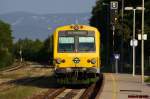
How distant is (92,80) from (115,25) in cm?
3978

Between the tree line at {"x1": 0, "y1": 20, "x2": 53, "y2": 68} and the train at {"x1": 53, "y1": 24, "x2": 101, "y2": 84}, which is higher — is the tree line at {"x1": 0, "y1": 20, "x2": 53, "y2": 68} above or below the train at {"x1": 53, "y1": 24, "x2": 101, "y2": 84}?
below

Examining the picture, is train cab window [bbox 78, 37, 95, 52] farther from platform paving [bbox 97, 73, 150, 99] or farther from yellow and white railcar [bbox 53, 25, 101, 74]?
platform paving [bbox 97, 73, 150, 99]

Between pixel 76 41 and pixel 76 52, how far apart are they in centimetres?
76

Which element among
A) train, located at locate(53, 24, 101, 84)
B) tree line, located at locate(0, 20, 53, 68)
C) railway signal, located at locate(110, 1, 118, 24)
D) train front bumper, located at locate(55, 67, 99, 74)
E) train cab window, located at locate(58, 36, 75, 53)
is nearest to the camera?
train front bumper, located at locate(55, 67, 99, 74)

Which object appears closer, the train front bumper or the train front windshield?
the train front bumper

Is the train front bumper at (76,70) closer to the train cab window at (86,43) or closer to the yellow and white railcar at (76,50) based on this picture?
the yellow and white railcar at (76,50)

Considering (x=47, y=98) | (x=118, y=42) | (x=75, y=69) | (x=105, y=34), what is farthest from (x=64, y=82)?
(x=105, y=34)

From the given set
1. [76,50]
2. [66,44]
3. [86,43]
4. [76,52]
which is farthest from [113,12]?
[76,52]

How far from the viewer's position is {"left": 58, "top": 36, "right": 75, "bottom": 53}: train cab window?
3509 centimetres

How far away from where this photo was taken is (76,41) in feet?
116

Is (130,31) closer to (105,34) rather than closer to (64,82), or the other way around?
(105,34)

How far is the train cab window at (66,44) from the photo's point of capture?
35.1 meters

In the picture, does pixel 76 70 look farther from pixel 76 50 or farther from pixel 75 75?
pixel 76 50

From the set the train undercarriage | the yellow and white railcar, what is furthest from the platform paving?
the yellow and white railcar
